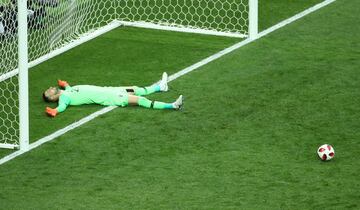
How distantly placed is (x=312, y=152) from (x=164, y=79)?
8.18ft

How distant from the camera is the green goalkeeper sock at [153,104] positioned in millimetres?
13984

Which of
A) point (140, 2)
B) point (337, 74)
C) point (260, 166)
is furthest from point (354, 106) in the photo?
point (140, 2)

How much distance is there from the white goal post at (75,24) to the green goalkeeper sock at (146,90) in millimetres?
1364

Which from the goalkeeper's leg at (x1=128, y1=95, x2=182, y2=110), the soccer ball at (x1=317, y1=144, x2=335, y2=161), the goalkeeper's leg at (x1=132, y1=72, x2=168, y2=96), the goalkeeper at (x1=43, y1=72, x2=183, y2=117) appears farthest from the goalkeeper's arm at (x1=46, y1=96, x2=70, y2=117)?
the soccer ball at (x1=317, y1=144, x2=335, y2=161)

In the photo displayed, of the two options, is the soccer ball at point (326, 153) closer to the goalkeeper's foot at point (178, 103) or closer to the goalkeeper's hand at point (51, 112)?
the goalkeeper's foot at point (178, 103)

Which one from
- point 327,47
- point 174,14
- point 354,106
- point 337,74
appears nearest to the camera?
point 354,106

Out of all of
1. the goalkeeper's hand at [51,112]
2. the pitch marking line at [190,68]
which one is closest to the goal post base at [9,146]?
the pitch marking line at [190,68]

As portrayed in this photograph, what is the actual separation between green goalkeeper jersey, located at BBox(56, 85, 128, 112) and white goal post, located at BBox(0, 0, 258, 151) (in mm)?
566

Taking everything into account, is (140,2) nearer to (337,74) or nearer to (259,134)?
(337,74)

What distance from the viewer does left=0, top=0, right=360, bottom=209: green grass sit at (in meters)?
11.9

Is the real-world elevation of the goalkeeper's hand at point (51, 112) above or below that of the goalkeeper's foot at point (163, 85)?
below

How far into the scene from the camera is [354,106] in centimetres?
1393

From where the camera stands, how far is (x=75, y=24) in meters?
16.6

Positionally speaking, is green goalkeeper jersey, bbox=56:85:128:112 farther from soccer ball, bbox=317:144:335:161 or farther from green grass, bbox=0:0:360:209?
soccer ball, bbox=317:144:335:161
